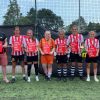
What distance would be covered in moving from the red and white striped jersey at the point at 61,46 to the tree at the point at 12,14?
8.13ft

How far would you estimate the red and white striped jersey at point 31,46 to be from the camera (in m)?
11.8

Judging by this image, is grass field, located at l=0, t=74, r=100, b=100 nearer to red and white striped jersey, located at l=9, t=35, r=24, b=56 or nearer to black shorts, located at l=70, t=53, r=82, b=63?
black shorts, located at l=70, t=53, r=82, b=63

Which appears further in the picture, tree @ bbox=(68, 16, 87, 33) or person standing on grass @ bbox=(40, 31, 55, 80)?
tree @ bbox=(68, 16, 87, 33)

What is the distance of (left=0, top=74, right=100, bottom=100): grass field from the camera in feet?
29.8

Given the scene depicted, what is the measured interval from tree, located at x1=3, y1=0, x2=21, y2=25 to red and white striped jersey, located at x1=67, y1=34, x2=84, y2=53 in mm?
2675

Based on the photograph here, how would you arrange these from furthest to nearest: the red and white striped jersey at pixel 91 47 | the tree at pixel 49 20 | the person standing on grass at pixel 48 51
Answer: the tree at pixel 49 20, the red and white striped jersey at pixel 91 47, the person standing on grass at pixel 48 51

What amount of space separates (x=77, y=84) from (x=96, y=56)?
1.33m

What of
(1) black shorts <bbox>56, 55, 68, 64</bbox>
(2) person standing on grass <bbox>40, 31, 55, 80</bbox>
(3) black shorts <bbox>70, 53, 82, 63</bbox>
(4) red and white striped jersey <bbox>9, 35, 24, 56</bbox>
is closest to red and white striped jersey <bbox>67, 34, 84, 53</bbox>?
(3) black shorts <bbox>70, 53, 82, 63</bbox>

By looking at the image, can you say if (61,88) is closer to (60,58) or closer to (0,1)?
(60,58)

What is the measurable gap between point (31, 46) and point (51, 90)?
215 cm

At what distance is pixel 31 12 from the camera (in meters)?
13.9

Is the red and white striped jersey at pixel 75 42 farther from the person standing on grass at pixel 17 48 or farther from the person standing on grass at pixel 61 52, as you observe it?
the person standing on grass at pixel 17 48

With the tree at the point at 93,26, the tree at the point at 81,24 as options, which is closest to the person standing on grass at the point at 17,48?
the tree at the point at 81,24

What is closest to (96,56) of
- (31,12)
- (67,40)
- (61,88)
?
(67,40)
